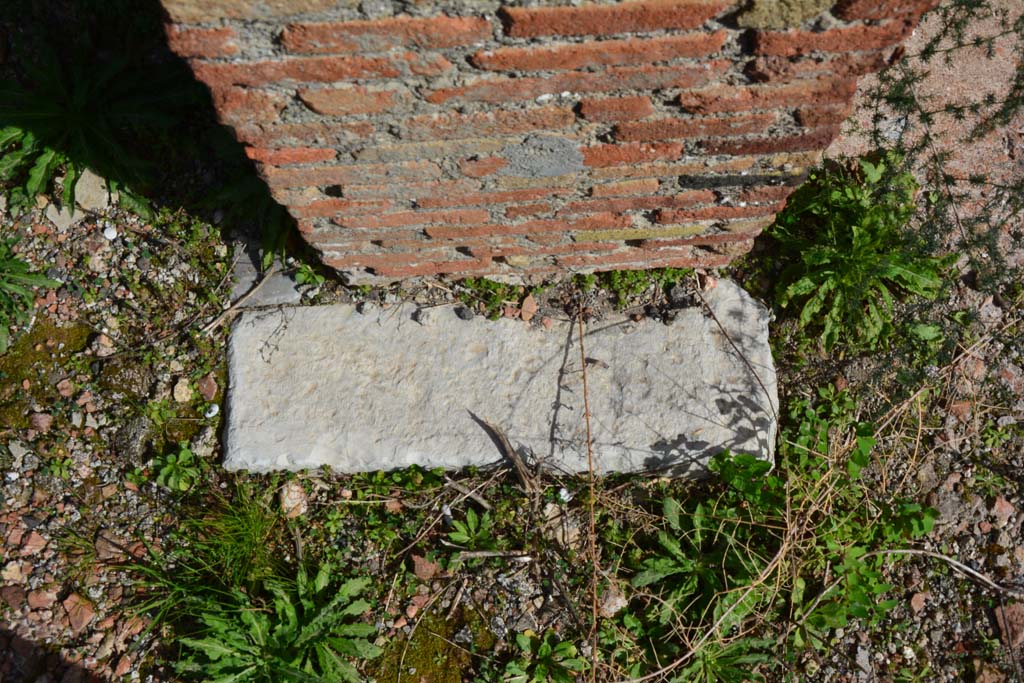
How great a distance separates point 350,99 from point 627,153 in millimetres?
816

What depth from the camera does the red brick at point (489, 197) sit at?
90.5 inches

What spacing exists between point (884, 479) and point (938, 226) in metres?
1.12

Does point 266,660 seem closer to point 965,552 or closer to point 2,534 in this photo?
point 2,534

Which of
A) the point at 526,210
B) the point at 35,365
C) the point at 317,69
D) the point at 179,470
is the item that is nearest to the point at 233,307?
the point at 179,470

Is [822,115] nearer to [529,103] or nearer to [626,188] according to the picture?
[626,188]

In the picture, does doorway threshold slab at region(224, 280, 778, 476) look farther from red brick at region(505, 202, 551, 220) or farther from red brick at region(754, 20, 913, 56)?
red brick at region(754, 20, 913, 56)

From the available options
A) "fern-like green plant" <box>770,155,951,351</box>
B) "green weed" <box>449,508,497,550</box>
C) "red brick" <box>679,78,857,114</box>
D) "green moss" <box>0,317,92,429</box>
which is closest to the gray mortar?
"red brick" <box>679,78,857,114</box>

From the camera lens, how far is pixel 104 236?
316 cm

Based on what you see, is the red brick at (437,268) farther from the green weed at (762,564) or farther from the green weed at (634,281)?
the green weed at (762,564)

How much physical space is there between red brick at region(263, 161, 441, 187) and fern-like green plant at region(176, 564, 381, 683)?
158cm

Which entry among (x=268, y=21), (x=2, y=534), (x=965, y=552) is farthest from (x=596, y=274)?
(x=2, y=534)

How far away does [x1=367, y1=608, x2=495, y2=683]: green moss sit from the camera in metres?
2.85

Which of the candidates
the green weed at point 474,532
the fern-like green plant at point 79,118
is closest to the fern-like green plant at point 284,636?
the green weed at point 474,532

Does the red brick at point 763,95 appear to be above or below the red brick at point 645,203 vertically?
above
